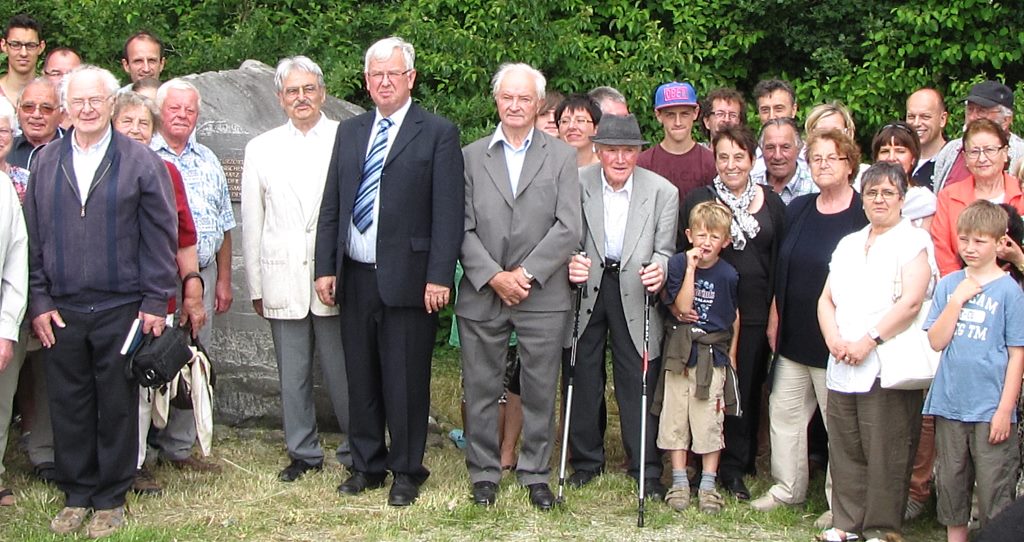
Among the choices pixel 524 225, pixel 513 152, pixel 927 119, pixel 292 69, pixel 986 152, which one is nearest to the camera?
pixel 986 152

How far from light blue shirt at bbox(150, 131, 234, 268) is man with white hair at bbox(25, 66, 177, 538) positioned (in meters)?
0.69

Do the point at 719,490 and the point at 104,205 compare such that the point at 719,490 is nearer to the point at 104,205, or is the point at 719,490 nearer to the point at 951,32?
the point at 104,205

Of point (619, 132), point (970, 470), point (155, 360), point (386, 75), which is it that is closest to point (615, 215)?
point (619, 132)

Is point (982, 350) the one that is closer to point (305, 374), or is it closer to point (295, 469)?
point (305, 374)

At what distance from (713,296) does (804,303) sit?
1.44 feet

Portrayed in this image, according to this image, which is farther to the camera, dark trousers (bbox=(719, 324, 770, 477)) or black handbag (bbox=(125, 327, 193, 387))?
dark trousers (bbox=(719, 324, 770, 477))

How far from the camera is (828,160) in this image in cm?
609

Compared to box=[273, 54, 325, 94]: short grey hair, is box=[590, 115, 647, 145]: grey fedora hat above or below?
below

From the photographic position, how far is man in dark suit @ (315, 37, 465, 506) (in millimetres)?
6156

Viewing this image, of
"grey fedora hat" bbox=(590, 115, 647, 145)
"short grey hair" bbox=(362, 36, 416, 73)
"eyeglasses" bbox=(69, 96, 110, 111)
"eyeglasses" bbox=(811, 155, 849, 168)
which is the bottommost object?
"eyeglasses" bbox=(811, 155, 849, 168)

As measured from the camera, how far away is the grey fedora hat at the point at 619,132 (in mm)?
6398

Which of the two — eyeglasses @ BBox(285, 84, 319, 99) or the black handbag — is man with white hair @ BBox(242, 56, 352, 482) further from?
the black handbag

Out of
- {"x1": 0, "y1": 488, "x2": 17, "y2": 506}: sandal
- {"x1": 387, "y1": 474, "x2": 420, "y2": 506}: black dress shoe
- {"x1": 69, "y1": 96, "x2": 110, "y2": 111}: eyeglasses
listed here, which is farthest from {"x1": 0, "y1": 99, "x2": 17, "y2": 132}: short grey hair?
{"x1": 387, "y1": 474, "x2": 420, "y2": 506}: black dress shoe

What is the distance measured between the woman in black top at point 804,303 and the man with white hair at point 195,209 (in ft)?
9.47
